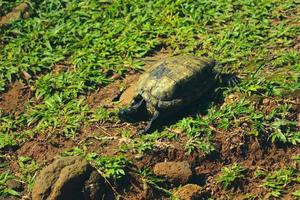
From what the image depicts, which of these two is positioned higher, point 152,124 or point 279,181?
point 152,124

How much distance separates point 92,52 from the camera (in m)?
8.02

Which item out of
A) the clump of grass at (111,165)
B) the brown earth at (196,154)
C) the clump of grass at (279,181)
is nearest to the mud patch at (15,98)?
the brown earth at (196,154)

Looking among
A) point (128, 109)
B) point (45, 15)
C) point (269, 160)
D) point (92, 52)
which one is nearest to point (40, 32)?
point (45, 15)

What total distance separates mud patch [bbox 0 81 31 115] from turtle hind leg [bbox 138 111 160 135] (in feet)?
5.50

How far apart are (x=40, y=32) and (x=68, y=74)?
1.14m

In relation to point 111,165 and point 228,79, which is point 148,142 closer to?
point 111,165

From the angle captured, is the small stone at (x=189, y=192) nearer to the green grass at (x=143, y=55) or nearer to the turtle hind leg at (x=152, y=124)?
the green grass at (x=143, y=55)

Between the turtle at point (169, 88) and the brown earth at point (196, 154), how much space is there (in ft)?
0.68

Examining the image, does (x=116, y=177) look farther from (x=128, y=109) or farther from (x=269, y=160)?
(x=269, y=160)

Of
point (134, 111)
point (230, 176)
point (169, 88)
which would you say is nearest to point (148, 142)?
point (134, 111)

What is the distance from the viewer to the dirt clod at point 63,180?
5.75 metres

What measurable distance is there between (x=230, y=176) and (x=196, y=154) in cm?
43

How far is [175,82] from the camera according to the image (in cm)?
649

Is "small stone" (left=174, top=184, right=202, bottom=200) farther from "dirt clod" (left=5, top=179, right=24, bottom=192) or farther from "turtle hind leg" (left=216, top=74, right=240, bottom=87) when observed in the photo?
"dirt clod" (left=5, top=179, right=24, bottom=192)
